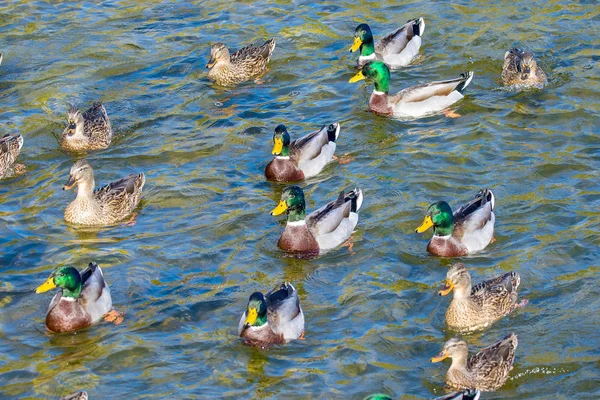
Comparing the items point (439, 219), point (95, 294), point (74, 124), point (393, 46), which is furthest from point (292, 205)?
point (393, 46)

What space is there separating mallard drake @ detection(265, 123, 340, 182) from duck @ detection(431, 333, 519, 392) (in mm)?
4774

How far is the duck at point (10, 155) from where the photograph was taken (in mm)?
14672

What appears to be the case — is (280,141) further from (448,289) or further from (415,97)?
(448,289)

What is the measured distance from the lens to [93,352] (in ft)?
36.2

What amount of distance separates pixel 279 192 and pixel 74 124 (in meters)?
3.00

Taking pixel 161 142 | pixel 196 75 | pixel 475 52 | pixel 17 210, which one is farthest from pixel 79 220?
pixel 475 52

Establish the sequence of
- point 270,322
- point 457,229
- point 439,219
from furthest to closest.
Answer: point 457,229 → point 439,219 → point 270,322

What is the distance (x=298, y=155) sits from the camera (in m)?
14.7

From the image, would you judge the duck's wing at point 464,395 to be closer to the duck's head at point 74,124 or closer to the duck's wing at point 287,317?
the duck's wing at point 287,317

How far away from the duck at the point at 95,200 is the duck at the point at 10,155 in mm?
1330

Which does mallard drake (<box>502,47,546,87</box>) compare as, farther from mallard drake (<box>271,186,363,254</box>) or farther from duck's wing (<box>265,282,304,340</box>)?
duck's wing (<box>265,282,304,340</box>)

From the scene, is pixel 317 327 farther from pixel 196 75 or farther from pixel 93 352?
pixel 196 75

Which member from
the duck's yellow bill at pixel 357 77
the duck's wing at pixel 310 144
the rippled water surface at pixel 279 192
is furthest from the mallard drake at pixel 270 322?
the duck's yellow bill at pixel 357 77

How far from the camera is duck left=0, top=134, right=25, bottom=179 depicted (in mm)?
14672
